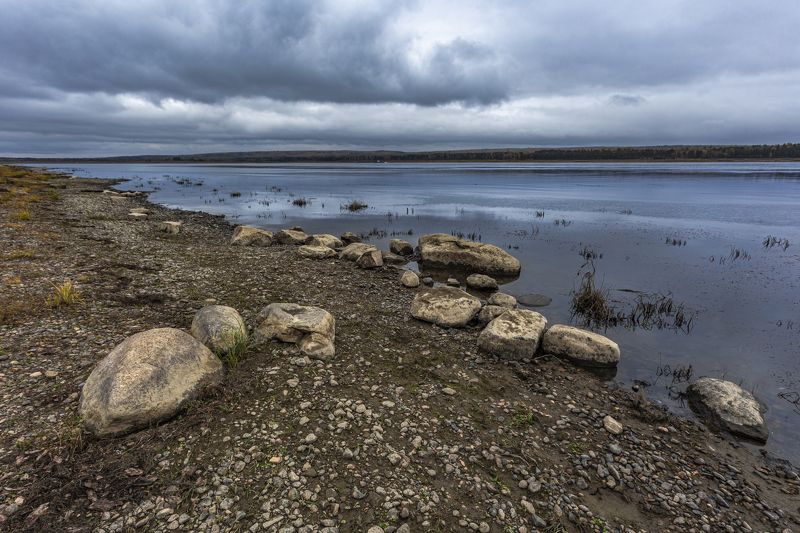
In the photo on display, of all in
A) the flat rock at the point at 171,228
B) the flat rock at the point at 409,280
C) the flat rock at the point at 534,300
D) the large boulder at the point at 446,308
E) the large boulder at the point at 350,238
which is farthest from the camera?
the large boulder at the point at 350,238

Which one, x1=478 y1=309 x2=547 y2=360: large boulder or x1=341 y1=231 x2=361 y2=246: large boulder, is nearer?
x1=478 y1=309 x2=547 y2=360: large boulder

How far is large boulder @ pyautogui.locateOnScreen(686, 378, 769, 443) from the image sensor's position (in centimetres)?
757

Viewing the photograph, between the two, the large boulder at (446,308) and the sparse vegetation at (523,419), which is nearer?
the sparse vegetation at (523,419)

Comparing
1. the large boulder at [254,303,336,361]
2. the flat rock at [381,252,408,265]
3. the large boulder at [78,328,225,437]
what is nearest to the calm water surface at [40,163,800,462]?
the flat rock at [381,252,408,265]

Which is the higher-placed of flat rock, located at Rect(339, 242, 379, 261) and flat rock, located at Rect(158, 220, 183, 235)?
flat rock, located at Rect(158, 220, 183, 235)

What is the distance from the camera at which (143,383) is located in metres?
6.18

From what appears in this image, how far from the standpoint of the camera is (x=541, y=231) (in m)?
30.6

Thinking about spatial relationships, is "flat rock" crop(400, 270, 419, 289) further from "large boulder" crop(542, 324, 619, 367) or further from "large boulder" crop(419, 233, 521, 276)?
"large boulder" crop(542, 324, 619, 367)

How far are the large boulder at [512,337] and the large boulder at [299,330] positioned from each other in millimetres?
3887

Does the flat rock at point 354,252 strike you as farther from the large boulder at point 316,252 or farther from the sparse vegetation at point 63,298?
the sparse vegetation at point 63,298

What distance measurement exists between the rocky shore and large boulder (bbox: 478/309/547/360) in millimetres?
49

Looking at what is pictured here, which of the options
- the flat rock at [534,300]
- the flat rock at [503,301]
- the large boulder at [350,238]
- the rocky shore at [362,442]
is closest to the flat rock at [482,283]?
the flat rock at [534,300]

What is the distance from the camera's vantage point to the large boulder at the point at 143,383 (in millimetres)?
5953

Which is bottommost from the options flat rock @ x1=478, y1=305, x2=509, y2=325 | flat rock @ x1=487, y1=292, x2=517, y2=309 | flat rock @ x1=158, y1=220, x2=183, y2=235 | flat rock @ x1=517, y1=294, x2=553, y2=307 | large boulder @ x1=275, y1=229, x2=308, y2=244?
flat rock @ x1=517, y1=294, x2=553, y2=307
